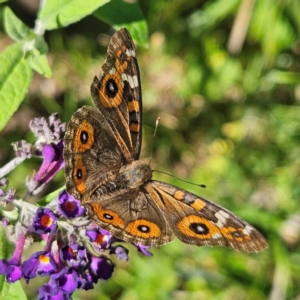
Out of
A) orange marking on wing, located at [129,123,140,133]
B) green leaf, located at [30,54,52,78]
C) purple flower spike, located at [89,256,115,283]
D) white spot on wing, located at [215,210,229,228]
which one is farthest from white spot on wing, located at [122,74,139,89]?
purple flower spike, located at [89,256,115,283]

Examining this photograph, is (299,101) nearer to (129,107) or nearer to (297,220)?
(297,220)

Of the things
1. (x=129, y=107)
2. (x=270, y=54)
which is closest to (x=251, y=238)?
(x=129, y=107)

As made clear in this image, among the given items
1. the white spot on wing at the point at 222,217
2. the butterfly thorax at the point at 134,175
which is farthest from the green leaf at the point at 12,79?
the white spot on wing at the point at 222,217

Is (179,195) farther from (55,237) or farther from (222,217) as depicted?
(55,237)

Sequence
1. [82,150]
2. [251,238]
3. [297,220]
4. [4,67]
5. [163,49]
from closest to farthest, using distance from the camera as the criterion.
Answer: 1. [251,238]
2. [82,150]
3. [4,67]
4. [297,220]
5. [163,49]

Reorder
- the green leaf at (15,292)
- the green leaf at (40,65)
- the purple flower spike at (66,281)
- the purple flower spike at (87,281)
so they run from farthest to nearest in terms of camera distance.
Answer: the green leaf at (40,65) < the green leaf at (15,292) < the purple flower spike at (87,281) < the purple flower spike at (66,281)

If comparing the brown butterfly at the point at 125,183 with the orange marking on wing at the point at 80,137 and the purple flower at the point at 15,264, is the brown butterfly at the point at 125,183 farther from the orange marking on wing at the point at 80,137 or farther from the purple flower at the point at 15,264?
the purple flower at the point at 15,264

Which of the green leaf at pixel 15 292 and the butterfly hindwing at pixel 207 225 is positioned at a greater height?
the butterfly hindwing at pixel 207 225

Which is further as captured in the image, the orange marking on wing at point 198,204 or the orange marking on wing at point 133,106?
the orange marking on wing at point 133,106

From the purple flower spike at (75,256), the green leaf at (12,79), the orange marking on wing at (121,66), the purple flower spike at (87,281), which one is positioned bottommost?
the purple flower spike at (87,281)

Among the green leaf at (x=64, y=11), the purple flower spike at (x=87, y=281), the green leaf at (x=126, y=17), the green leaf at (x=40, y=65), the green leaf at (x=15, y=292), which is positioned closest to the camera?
the purple flower spike at (x=87, y=281)
